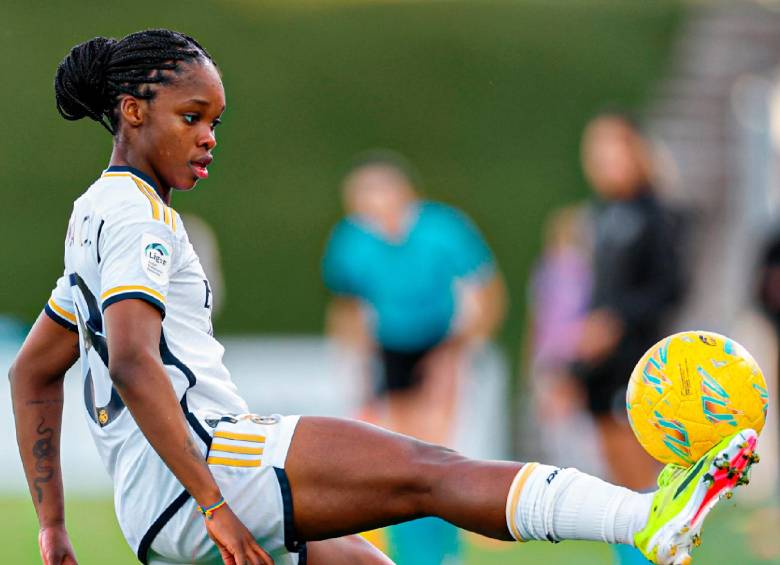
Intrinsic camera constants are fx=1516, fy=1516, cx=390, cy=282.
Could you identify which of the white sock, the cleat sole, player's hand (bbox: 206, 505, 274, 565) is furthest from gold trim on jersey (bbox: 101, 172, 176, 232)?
Result: the cleat sole

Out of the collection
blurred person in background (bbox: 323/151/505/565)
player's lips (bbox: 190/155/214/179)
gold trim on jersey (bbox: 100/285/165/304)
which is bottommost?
blurred person in background (bbox: 323/151/505/565)

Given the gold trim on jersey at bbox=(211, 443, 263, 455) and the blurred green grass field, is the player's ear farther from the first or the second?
the blurred green grass field

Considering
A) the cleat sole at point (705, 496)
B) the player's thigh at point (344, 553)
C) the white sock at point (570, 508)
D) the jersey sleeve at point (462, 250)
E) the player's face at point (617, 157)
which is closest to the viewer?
the cleat sole at point (705, 496)

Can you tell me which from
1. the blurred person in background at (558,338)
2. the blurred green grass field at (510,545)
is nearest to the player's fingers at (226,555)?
the blurred green grass field at (510,545)

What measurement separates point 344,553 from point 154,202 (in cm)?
121

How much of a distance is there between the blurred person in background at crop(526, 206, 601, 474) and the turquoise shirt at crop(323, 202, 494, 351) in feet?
6.37

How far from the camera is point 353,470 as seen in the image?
3.95m

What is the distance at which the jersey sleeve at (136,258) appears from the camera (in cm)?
386

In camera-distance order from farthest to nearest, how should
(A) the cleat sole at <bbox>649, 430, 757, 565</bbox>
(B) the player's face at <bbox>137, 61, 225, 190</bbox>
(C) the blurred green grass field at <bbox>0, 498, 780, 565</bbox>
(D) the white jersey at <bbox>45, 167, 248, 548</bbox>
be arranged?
(C) the blurred green grass field at <bbox>0, 498, 780, 565</bbox>
(B) the player's face at <bbox>137, 61, 225, 190</bbox>
(D) the white jersey at <bbox>45, 167, 248, 548</bbox>
(A) the cleat sole at <bbox>649, 430, 757, 565</bbox>

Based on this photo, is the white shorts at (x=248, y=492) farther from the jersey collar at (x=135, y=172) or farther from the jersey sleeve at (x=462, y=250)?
the jersey sleeve at (x=462, y=250)

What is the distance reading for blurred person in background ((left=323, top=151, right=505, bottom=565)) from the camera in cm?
999

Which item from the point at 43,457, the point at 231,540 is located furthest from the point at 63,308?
the point at 231,540

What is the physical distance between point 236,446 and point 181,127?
34.7 inches

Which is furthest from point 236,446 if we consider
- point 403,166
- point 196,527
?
point 403,166
